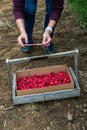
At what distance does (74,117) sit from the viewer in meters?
3.09

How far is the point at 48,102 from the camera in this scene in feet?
10.8

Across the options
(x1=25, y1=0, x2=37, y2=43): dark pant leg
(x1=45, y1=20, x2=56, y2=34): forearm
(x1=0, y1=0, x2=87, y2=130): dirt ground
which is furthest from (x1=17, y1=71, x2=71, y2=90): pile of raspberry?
(x1=25, y1=0, x2=37, y2=43): dark pant leg

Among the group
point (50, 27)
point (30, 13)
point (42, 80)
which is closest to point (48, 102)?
point (42, 80)

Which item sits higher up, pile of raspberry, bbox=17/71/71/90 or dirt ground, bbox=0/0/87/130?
pile of raspberry, bbox=17/71/71/90

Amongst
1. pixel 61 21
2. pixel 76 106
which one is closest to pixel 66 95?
pixel 76 106

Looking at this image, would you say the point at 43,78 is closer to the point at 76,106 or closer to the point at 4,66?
the point at 76,106

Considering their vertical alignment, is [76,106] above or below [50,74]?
below

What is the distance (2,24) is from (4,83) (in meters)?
1.53

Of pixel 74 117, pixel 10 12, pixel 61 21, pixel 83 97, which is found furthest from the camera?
pixel 10 12

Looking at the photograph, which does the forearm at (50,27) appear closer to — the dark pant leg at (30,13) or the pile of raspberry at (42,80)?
the pile of raspberry at (42,80)

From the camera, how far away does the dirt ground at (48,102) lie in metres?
3.05

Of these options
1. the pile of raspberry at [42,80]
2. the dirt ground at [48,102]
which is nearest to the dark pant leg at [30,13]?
the dirt ground at [48,102]

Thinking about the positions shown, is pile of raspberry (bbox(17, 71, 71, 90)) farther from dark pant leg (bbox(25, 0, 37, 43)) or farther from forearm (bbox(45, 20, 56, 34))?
dark pant leg (bbox(25, 0, 37, 43))

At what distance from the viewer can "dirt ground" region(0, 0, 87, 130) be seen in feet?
10.0
